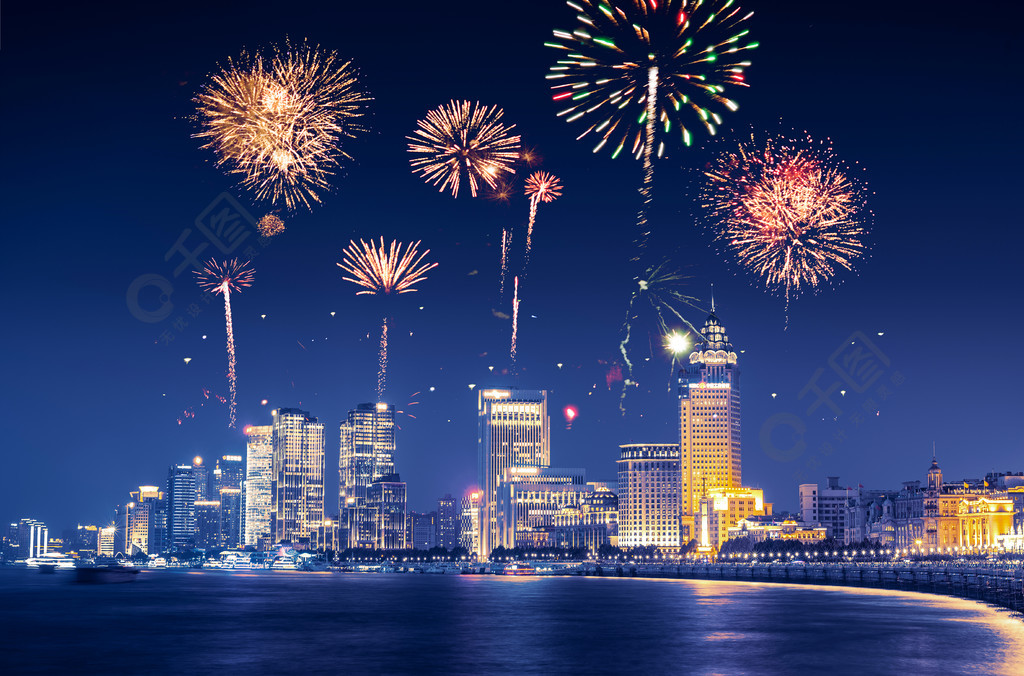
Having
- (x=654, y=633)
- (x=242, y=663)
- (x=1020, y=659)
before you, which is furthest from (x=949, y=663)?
(x=242, y=663)

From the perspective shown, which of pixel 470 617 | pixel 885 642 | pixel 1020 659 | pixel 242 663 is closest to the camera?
pixel 1020 659

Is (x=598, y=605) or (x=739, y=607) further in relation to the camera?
(x=598, y=605)

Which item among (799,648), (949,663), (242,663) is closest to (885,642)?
(799,648)

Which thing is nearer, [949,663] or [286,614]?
[949,663]

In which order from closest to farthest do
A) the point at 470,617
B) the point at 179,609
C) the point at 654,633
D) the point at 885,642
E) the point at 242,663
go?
1. the point at 242,663
2. the point at 885,642
3. the point at 654,633
4. the point at 470,617
5. the point at 179,609

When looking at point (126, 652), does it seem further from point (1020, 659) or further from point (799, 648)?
point (1020, 659)

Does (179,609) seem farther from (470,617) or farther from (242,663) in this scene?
(242,663)
